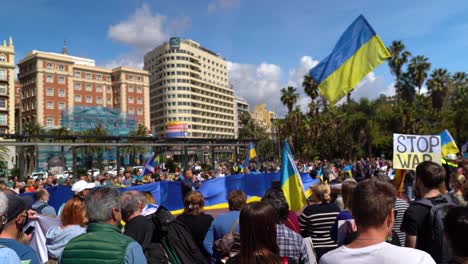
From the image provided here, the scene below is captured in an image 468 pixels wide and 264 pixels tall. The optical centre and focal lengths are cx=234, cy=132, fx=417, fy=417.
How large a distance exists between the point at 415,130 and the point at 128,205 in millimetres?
47572

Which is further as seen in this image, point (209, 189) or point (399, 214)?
point (209, 189)

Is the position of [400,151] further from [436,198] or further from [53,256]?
[53,256]

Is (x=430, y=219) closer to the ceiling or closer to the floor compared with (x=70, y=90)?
closer to the floor

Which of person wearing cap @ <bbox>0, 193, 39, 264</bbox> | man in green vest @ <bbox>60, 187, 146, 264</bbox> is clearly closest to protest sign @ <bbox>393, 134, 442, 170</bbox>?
man in green vest @ <bbox>60, 187, 146, 264</bbox>

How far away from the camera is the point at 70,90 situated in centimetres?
10600

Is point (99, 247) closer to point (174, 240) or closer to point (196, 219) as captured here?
point (174, 240)

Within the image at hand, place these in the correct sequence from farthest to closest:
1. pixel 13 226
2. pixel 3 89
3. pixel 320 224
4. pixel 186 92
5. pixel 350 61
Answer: pixel 186 92 → pixel 3 89 → pixel 350 61 → pixel 320 224 → pixel 13 226

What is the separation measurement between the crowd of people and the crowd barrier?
726 cm

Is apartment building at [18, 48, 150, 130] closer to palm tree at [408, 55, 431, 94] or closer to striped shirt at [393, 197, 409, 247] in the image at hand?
palm tree at [408, 55, 431, 94]

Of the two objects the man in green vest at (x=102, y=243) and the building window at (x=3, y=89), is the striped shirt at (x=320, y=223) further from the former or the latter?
the building window at (x=3, y=89)

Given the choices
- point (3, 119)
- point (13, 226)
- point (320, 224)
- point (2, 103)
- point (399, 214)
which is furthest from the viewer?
point (3, 119)

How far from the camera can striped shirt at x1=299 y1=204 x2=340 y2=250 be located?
5.14 m

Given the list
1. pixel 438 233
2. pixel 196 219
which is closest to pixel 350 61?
pixel 196 219

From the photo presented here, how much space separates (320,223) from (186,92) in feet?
444
